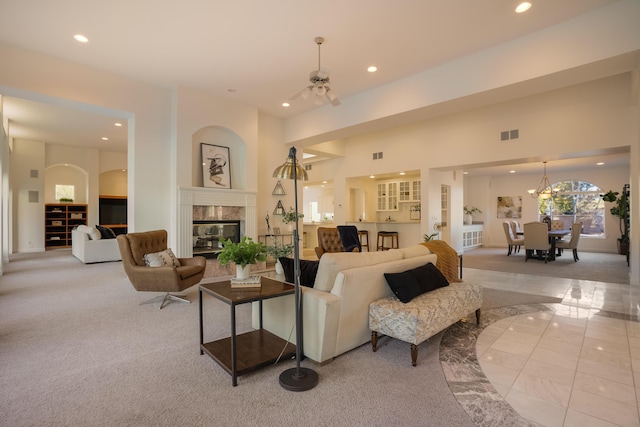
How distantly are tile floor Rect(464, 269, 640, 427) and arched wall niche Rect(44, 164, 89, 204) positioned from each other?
40.2 ft

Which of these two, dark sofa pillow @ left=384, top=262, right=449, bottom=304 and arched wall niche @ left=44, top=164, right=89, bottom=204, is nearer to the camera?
dark sofa pillow @ left=384, top=262, right=449, bottom=304

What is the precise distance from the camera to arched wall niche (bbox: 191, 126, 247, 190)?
20.4 ft

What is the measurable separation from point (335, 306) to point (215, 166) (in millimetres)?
4708

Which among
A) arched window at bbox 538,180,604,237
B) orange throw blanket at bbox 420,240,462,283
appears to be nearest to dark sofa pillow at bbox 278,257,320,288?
orange throw blanket at bbox 420,240,462,283

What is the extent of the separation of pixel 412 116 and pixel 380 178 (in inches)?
202

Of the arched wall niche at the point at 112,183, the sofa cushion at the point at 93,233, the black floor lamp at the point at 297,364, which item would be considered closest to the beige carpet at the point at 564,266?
the black floor lamp at the point at 297,364

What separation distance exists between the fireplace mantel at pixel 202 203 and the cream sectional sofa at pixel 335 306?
10.8ft

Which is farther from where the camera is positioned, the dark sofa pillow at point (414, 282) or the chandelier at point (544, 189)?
the chandelier at point (544, 189)

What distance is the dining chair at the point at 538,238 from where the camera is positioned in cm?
806

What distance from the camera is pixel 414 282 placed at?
3.01m

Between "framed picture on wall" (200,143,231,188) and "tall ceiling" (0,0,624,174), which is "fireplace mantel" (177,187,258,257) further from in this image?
"tall ceiling" (0,0,624,174)

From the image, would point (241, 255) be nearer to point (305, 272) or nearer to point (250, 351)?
point (305, 272)

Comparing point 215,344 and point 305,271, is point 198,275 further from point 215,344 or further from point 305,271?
point 305,271

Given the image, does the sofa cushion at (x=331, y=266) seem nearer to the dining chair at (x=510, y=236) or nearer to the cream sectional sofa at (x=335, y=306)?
the cream sectional sofa at (x=335, y=306)
